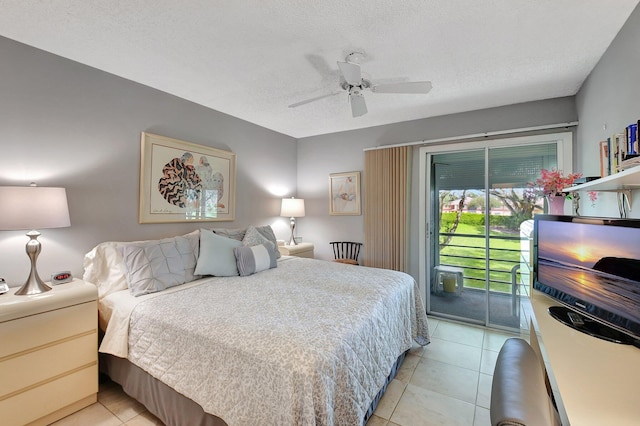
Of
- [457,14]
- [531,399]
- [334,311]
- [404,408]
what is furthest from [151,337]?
[457,14]

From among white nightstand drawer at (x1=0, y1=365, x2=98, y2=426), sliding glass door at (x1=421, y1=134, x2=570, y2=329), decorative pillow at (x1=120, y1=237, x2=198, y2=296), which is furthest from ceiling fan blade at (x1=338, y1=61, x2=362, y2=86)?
white nightstand drawer at (x1=0, y1=365, x2=98, y2=426)

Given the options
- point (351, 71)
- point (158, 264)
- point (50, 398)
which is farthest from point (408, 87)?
point (50, 398)

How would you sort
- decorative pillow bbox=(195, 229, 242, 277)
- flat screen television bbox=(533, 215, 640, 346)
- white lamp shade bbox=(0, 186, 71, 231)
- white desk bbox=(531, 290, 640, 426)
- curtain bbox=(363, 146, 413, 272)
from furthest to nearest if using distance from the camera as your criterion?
curtain bbox=(363, 146, 413, 272) → decorative pillow bbox=(195, 229, 242, 277) → white lamp shade bbox=(0, 186, 71, 231) → flat screen television bbox=(533, 215, 640, 346) → white desk bbox=(531, 290, 640, 426)

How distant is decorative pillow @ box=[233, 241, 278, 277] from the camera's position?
271 centimetres

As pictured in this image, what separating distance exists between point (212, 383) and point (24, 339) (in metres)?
1.25

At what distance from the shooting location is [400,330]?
2301mm

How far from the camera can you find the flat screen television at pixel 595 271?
1193 mm

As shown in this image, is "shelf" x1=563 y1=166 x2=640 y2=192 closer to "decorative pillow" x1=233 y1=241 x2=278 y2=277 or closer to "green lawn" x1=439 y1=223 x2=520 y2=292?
"green lawn" x1=439 y1=223 x2=520 y2=292

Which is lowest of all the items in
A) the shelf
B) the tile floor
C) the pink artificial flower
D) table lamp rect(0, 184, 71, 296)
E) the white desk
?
the tile floor

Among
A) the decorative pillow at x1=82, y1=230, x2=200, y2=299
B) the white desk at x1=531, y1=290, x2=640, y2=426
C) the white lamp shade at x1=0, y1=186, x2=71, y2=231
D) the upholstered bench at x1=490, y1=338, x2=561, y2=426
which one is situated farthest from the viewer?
the decorative pillow at x1=82, y1=230, x2=200, y2=299

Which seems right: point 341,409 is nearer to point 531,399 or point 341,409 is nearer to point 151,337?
point 531,399

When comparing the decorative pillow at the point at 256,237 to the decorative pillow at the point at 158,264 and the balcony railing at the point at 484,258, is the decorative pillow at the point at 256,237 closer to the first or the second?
the decorative pillow at the point at 158,264

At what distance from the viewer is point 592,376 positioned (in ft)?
3.31

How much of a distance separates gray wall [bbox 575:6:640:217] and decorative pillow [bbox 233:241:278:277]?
2756 mm
